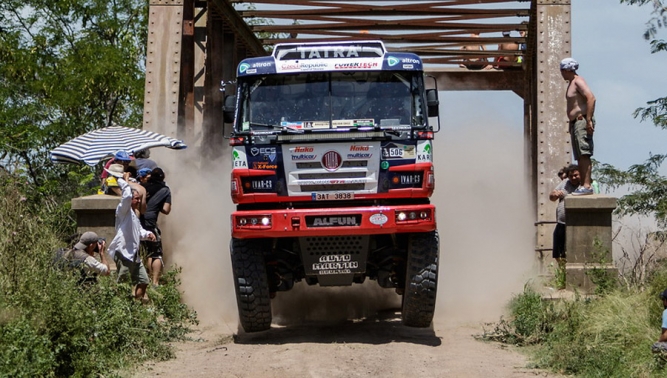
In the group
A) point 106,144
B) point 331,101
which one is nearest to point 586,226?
point 331,101

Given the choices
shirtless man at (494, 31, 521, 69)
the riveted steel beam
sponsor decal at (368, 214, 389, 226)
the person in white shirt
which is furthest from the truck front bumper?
shirtless man at (494, 31, 521, 69)

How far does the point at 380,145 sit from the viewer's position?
11.4 m

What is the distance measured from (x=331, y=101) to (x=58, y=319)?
4251mm

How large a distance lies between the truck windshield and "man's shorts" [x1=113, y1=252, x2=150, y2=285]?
6.51 ft

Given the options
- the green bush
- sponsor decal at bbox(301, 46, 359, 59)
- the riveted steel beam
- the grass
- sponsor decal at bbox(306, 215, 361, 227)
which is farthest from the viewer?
the riveted steel beam

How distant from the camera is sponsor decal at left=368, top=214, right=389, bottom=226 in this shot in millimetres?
11250

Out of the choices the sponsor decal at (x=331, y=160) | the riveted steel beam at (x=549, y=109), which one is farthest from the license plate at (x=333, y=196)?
the riveted steel beam at (x=549, y=109)

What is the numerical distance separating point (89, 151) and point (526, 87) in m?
12.4

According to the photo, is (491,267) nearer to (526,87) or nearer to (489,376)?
(489,376)

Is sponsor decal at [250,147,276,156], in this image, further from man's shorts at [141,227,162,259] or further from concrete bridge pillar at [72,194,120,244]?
man's shorts at [141,227,162,259]

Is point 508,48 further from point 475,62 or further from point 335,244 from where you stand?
point 335,244

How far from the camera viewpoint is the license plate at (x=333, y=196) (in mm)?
11414

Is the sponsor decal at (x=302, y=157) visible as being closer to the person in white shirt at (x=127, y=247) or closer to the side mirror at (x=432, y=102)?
the side mirror at (x=432, y=102)

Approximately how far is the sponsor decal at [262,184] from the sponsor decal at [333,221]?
55 cm
